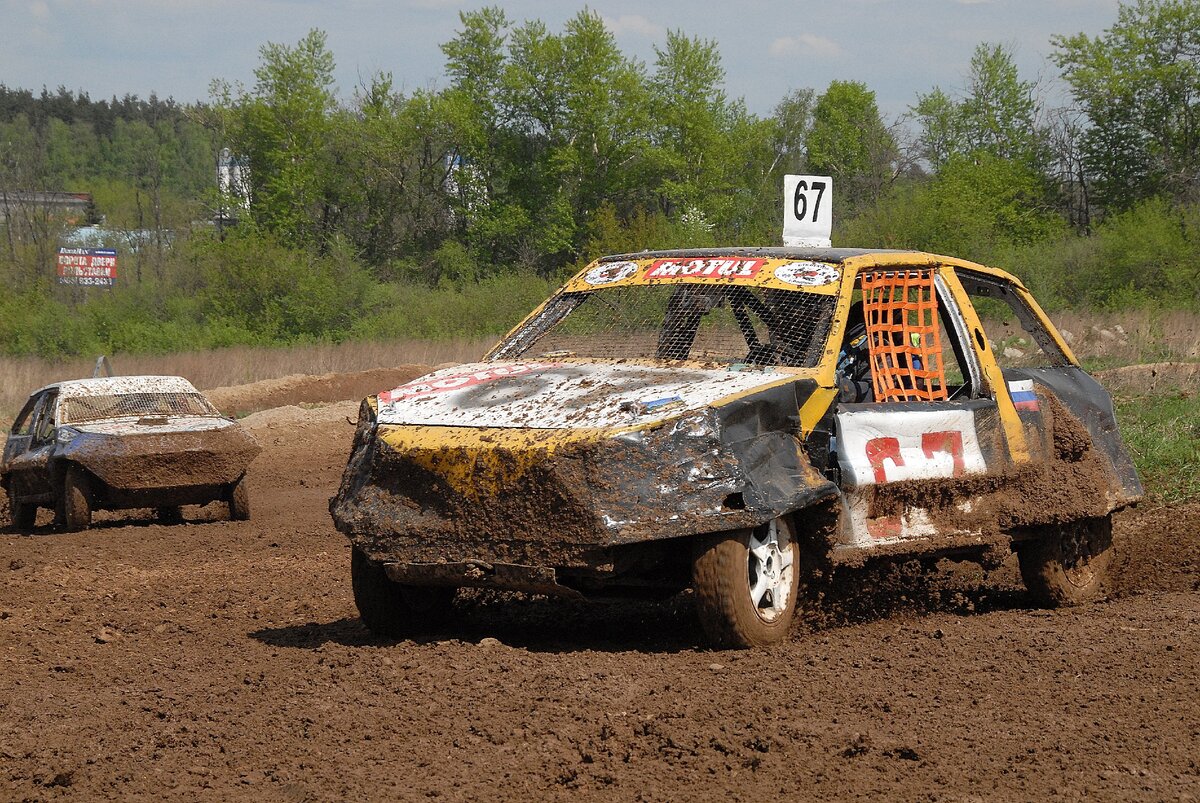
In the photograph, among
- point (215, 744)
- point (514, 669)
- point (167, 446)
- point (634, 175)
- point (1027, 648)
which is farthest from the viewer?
point (634, 175)

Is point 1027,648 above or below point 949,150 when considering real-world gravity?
below

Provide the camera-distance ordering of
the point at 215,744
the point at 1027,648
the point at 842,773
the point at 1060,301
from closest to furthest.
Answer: the point at 842,773, the point at 215,744, the point at 1027,648, the point at 1060,301

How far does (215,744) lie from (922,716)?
2333 millimetres

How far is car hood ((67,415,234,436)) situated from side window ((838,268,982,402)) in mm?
7584

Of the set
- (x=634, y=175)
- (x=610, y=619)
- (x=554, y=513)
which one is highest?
(x=634, y=175)

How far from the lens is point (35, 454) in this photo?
43.5 ft

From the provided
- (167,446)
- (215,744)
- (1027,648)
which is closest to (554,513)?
(215,744)

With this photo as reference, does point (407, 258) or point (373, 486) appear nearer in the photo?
point (373, 486)

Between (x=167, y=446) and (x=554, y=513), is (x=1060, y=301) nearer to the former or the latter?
(x=167, y=446)

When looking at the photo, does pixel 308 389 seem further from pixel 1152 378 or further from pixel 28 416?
pixel 1152 378

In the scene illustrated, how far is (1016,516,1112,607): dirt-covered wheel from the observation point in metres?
7.20

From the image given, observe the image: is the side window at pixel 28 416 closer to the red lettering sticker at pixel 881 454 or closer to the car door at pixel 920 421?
the car door at pixel 920 421

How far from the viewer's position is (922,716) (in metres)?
4.57

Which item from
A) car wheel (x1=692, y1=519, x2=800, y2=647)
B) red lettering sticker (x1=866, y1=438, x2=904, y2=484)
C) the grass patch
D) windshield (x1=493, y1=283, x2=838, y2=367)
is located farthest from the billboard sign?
car wheel (x1=692, y1=519, x2=800, y2=647)
